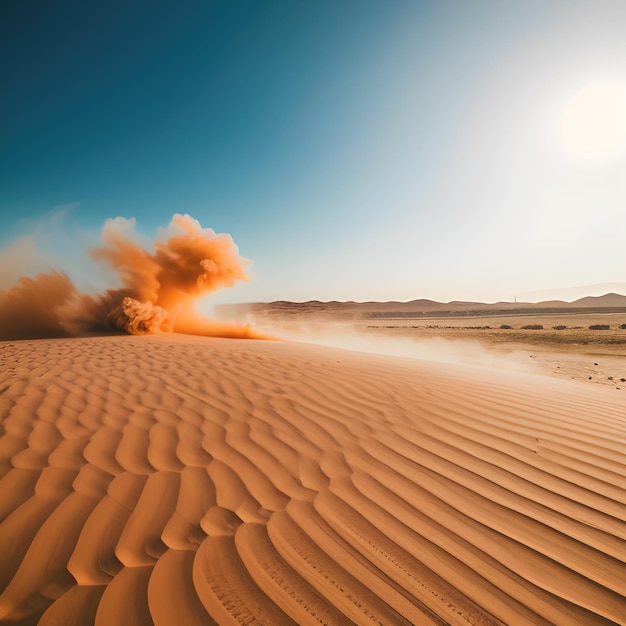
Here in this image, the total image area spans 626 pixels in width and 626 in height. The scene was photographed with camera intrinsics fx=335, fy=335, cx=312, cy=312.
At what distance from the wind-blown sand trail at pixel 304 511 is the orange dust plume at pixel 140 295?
9388 millimetres

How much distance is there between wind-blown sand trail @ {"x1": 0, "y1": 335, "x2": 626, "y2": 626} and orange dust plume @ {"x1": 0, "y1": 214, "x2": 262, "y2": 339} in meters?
9.39

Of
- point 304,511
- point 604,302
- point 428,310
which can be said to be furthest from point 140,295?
point 604,302

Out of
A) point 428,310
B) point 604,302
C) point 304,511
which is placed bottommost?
point 304,511

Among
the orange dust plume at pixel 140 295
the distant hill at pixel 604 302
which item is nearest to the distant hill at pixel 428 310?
the distant hill at pixel 604 302

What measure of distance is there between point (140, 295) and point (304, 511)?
1314 cm

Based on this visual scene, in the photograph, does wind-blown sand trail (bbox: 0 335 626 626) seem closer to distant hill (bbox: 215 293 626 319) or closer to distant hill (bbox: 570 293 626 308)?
distant hill (bbox: 215 293 626 319)

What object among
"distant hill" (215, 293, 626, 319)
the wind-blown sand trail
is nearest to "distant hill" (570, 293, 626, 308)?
"distant hill" (215, 293, 626, 319)

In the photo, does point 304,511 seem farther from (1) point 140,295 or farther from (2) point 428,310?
(2) point 428,310

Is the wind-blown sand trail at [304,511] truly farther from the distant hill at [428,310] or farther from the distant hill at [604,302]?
the distant hill at [604,302]

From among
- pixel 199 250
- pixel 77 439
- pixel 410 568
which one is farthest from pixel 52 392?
pixel 199 250

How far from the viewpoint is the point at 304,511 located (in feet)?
5.98

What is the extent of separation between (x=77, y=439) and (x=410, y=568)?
8.23ft

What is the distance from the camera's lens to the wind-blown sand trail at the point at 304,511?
1286mm

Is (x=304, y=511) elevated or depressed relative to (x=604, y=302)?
depressed
